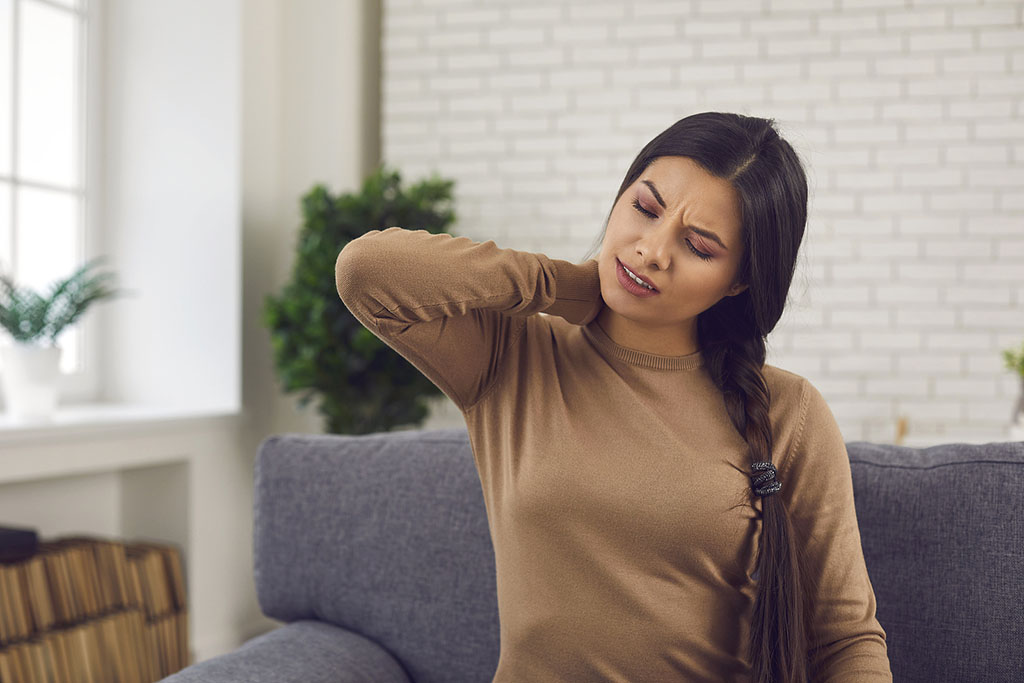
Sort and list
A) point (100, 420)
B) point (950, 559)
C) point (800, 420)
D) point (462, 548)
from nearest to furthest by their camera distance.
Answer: point (800, 420)
point (950, 559)
point (462, 548)
point (100, 420)

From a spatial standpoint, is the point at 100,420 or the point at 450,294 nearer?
the point at 450,294

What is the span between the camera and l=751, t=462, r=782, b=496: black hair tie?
1.16 metres

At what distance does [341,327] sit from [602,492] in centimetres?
214

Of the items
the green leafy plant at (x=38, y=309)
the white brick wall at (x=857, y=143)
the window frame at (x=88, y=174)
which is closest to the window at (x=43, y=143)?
the window frame at (x=88, y=174)

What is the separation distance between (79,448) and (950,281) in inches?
120

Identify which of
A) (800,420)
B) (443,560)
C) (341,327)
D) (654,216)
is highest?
(654,216)

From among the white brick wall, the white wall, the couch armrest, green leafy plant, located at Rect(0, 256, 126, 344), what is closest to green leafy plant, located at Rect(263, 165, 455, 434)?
the white wall

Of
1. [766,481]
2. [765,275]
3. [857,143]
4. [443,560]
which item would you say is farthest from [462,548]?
[857,143]

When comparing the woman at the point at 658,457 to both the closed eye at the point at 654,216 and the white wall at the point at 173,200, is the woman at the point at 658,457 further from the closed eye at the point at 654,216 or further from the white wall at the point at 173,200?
the white wall at the point at 173,200

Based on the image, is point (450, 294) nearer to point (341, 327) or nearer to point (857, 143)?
point (341, 327)

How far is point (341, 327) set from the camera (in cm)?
317

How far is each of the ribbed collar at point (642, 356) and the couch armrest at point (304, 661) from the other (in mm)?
678

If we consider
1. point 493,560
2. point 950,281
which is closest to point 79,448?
point 493,560

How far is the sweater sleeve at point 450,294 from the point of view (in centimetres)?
112
